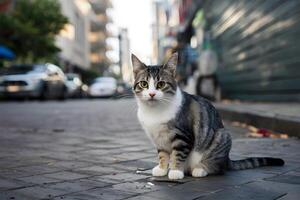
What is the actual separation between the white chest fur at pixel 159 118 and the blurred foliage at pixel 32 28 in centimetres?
2631

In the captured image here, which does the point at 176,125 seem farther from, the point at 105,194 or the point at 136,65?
the point at 105,194

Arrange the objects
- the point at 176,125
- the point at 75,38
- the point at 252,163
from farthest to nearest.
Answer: the point at 75,38, the point at 252,163, the point at 176,125

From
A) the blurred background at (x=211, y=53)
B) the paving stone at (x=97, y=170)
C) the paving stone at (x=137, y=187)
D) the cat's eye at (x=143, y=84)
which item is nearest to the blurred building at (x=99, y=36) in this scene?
the blurred background at (x=211, y=53)

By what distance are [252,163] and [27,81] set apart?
1970 cm

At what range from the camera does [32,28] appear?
29.5m

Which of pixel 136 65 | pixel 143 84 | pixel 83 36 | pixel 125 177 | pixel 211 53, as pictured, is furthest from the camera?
pixel 83 36

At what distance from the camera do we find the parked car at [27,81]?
2295 centimetres

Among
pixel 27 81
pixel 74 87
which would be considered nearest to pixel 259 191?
pixel 27 81

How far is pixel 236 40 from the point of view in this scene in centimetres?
1691

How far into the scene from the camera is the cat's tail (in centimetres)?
419

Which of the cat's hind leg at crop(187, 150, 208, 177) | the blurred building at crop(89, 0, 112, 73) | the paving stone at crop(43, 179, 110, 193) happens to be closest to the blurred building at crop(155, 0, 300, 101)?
the cat's hind leg at crop(187, 150, 208, 177)

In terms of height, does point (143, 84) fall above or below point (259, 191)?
above

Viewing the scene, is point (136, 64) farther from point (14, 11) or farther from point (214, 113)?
point (14, 11)

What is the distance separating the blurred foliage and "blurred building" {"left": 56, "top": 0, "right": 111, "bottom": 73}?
189 centimetres
